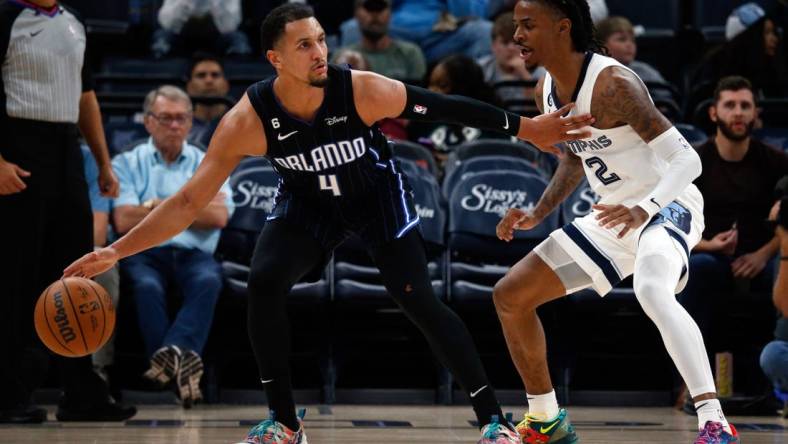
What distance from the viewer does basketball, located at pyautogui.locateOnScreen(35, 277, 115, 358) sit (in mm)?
4738

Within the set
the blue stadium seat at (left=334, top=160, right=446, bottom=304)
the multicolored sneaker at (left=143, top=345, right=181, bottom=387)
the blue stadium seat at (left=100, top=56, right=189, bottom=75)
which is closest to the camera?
the multicolored sneaker at (left=143, top=345, right=181, bottom=387)

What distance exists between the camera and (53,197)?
5949 mm

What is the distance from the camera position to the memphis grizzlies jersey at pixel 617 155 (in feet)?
16.0


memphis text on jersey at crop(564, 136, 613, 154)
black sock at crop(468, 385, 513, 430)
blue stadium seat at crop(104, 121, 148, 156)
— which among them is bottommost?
black sock at crop(468, 385, 513, 430)

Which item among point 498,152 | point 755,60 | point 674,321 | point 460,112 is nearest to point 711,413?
Answer: point 674,321

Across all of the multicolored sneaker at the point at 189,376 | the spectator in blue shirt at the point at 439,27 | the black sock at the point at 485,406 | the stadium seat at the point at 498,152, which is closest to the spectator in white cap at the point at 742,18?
the spectator in blue shirt at the point at 439,27

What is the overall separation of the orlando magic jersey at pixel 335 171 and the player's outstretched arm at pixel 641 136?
2.61 feet

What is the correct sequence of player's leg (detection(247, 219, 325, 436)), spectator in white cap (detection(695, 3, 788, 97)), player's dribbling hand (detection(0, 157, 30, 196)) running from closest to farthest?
player's leg (detection(247, 219, 325, 436)) < player's dribbling hand (detection(0, 157, 30, 196)) < spectator in white cap (detection(695, 3, 788, 97))

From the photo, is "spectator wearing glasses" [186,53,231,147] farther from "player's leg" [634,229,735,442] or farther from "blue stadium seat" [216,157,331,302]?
"player's leg" [634,229,735,442]

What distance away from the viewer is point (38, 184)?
5906 mm

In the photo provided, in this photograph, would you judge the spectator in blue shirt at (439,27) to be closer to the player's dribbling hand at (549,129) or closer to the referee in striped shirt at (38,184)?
the referee in striped shirt at (38,184)

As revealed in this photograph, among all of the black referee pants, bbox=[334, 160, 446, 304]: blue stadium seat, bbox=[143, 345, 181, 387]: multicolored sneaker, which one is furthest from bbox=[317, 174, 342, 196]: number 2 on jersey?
bbox=[334, 160, 446, 304]: blue stadium seat

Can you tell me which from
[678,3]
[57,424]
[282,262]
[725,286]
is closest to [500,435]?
[282,262]

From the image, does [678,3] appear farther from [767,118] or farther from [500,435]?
[500,435]
